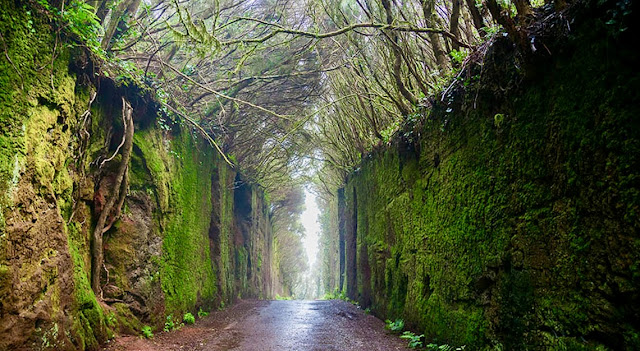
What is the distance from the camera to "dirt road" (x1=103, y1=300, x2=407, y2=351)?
17.7 ft

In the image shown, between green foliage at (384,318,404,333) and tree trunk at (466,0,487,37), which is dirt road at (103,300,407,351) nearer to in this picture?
green foliage at (384,318,404,333)

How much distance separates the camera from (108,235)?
561 cm

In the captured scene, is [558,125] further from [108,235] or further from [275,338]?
[108,235]

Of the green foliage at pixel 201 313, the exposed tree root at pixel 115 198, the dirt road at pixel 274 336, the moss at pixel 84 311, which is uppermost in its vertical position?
the exposed tree root at pixel 115 198

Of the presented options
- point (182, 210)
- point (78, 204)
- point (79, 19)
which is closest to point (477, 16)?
point (79, 19)

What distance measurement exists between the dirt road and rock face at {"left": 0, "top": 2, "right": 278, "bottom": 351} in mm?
431

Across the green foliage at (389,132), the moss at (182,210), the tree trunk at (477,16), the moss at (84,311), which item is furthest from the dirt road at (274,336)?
the tree trunk at (477,16)

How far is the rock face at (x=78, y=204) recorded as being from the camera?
3441 millimetres

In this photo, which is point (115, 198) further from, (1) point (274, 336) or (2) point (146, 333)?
(1) point (274, 336)

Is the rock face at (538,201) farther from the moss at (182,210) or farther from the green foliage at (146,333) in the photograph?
the moss at (182,210)

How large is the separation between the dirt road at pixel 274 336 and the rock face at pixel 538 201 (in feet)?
3.82

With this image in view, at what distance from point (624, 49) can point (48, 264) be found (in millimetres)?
5297

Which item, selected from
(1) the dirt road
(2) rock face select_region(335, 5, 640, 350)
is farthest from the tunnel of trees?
(1) the dirt road

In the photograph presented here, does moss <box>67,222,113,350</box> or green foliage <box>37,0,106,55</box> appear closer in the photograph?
green foliage <box>37,0,106,55</box>
